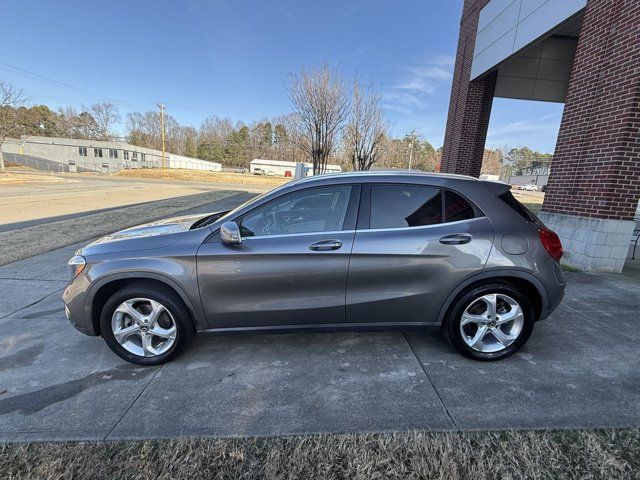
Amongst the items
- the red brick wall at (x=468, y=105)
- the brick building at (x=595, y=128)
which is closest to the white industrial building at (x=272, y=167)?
the red brick wall at (x=468, y=105)

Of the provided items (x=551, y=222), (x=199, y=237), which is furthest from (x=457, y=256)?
(x=551, y=222)

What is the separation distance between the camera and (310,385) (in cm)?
262

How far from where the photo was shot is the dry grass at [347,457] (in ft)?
6.07

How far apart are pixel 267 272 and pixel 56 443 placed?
1.71m

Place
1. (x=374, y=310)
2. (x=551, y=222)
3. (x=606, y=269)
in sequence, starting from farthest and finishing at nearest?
(x=551, y=222)
(x=606, y=269)
(x=374, y=310)

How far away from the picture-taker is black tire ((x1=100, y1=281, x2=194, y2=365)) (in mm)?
2752

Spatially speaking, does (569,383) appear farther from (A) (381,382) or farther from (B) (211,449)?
(B) (211,449)

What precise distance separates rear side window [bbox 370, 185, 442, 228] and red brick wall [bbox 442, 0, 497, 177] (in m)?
9.79

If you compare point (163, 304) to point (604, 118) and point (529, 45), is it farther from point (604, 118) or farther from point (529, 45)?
point (529, 45)

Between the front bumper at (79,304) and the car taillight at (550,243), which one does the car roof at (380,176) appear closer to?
the car taillight at (550,243)

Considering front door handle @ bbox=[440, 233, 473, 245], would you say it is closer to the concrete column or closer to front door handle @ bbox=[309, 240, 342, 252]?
→ front door handle @ bbox=[309, 240, 342, 252]

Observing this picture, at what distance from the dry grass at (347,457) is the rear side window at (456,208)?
1640 mm

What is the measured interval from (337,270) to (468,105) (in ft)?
35.7

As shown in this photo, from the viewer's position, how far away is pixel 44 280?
195 inches
